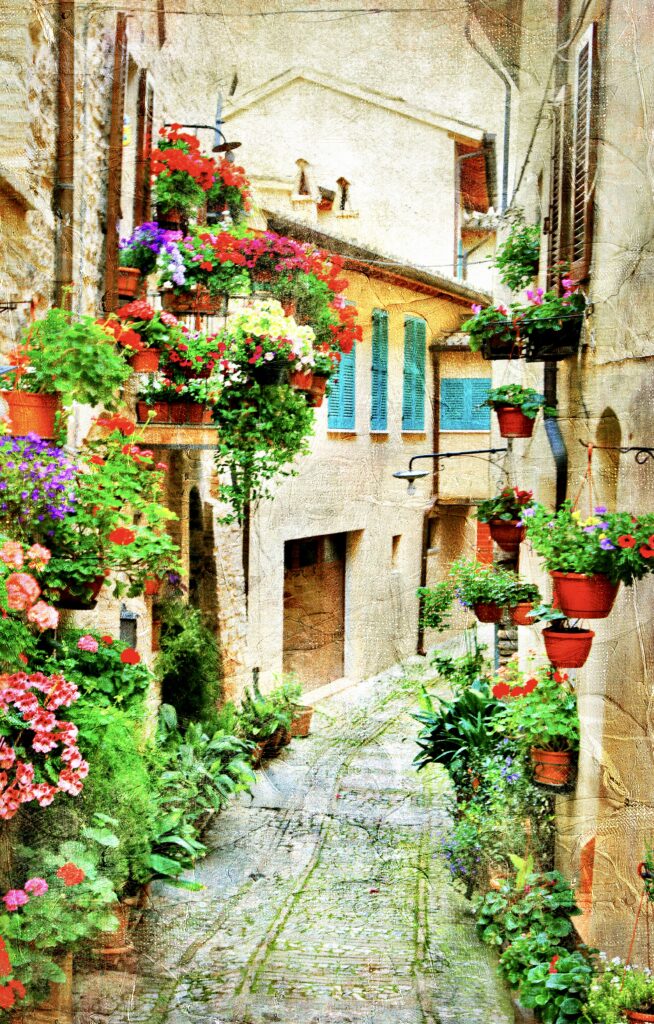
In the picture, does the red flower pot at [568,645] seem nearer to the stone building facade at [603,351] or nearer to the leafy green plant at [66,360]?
the stone building facade at [603,351]

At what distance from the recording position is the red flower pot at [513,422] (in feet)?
12.1

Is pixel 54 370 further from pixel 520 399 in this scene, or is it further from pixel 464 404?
pixel 520 399

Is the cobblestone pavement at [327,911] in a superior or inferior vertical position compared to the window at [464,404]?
inferior

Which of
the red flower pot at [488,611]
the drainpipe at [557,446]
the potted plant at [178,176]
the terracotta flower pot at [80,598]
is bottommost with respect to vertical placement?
the red flower pot at [488,611]

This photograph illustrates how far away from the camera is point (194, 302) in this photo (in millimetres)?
4031

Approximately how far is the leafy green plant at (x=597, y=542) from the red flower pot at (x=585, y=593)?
25mm

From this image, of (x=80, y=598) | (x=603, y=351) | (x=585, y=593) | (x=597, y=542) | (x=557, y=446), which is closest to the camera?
(x=597, y=542)

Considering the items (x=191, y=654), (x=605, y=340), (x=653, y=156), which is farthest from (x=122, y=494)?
(x=653, y=156)

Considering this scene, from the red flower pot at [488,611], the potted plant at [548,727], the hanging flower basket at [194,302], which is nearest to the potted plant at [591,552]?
the potted plant at [548,727]

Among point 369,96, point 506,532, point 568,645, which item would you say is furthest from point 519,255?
point 568,645

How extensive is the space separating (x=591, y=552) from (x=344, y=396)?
1.52 meters

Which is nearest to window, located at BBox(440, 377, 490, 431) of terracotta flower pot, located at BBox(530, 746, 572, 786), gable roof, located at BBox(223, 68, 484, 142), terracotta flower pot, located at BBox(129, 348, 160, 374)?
gable roof, located at BBox(223, 68, 484, 142)

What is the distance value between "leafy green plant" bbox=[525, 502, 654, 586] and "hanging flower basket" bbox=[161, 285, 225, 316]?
1.66m

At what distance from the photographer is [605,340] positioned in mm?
3416
